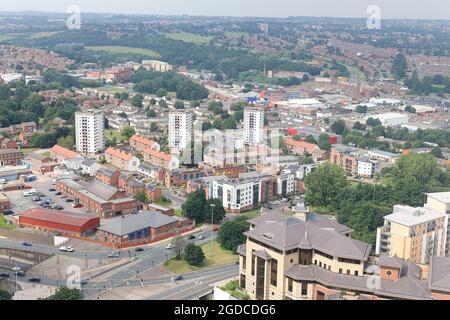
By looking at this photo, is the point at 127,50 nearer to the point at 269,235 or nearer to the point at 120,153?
the point at 120,153

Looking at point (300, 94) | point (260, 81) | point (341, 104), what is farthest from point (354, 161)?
point (260, 81)

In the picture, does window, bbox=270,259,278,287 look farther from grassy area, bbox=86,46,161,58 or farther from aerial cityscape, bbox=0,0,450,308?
grassy area, bbox=86,46,161,58

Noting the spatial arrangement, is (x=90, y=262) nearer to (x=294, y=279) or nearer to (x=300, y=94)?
(x=294, y=279)

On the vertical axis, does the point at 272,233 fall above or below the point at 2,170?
above

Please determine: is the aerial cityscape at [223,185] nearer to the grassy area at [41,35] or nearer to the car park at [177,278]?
the car park at [177,278]

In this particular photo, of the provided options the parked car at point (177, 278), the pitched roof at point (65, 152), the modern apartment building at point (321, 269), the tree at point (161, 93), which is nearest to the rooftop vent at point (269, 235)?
the modern apartment building at point (321, 269)
